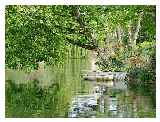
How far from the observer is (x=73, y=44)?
655cm

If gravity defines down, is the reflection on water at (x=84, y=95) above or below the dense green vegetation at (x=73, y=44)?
below

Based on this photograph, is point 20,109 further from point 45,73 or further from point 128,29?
point 128,29

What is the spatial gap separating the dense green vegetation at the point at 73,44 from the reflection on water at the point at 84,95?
2 cm

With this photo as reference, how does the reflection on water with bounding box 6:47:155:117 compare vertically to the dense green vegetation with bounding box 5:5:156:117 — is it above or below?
below

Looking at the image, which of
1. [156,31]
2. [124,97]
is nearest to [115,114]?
[124,97]

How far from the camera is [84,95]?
21.4ft

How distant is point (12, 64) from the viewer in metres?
6.54

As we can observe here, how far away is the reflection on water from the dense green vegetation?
17mm

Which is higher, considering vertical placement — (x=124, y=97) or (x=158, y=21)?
(x=158, y=21)

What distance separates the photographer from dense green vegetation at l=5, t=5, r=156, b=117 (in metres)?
6.52

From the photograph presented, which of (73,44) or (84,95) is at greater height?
(73,44)

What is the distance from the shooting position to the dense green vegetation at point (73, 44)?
21.4 feet

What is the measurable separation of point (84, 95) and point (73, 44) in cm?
29

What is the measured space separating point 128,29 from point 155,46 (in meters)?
0.18
